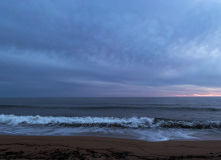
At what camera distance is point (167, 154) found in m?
4.59

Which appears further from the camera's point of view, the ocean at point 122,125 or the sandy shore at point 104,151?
the ocean at point 122,125

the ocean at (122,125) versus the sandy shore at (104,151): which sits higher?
the sandy shore at (104,151)

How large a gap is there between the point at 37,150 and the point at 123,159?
3518mm

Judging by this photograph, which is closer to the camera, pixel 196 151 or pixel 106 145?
pixel 196 151

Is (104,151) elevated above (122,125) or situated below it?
above

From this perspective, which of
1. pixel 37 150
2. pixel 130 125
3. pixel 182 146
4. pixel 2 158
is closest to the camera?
pixel 2 158

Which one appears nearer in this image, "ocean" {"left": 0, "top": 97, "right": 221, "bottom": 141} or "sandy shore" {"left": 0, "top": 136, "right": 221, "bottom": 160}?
"sandy shore" {"left": 0, "top": 136, "right": 221, "bottom": 160}

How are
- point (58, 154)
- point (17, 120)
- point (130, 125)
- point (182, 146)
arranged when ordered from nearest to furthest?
point (58, 154) → point (182, 146) → point (130, 125) → point (17, 120)

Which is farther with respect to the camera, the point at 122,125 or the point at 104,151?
the point at 122,125

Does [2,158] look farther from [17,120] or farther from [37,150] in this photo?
[17,120]

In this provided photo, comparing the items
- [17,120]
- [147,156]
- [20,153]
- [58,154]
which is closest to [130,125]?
[147,156]

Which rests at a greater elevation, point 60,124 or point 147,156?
point 147,156

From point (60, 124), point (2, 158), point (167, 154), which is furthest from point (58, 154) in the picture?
point (60, 124)

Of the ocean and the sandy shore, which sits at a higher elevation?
the sandy shore
